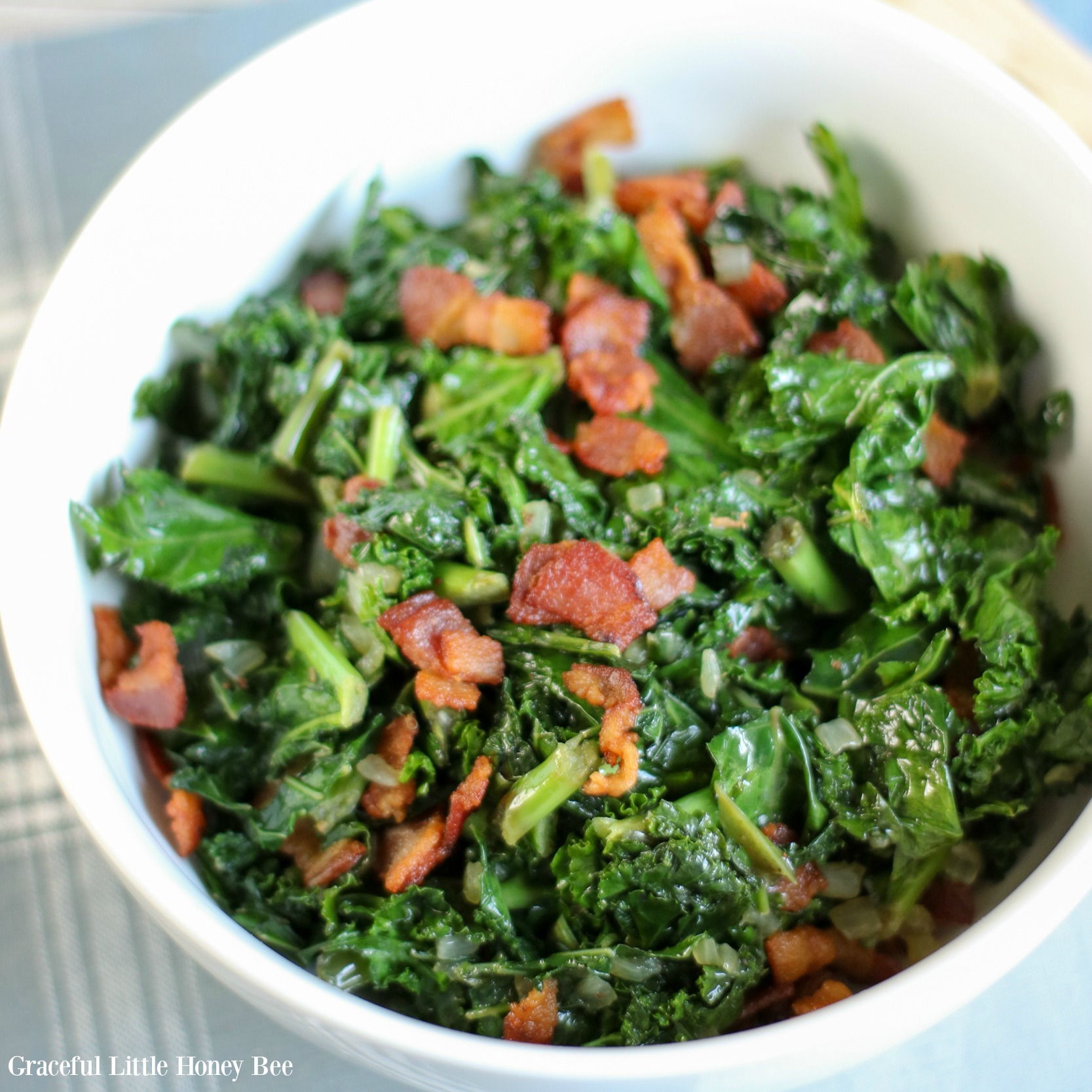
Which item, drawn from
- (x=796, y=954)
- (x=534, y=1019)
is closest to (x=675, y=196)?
(x=796, y=954)

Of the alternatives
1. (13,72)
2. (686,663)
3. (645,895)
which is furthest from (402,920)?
(13,72)

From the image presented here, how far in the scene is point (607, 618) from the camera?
7.20 feet

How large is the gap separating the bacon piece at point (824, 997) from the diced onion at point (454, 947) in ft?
2.24

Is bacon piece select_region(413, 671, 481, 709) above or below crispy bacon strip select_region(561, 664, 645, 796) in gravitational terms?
below

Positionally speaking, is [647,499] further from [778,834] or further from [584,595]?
[778,834]

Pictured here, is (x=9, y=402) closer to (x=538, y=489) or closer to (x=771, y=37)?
(x=538, y=489)

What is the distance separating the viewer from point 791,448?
8.16ft

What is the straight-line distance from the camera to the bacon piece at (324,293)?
2.90 metres

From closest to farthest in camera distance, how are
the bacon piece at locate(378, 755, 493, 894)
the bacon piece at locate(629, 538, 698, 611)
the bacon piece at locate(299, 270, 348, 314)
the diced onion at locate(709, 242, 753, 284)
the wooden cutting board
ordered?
the bacon piece at locate(378, 755, 493, 894) < the bacon piece at locate(629, 538, 698, 611) < the diced onion at locate(709, 242, 753, 284) < the bacon piece at locate(299, 270, 348, 314) < the wooden cutting board

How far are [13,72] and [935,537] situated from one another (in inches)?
143

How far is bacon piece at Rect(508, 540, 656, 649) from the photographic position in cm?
220

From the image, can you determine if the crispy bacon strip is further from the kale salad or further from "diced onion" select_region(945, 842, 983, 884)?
"diced onion" select_region(945, 842, 983, 884)

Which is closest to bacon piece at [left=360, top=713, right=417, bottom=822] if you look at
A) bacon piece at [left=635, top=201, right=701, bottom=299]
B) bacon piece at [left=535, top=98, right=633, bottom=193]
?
bacon piece at [left=635, top=201, right=701, bottom=299]

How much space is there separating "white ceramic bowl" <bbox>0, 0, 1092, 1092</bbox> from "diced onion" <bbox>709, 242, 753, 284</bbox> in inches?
18.1
